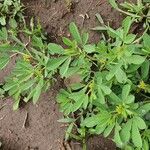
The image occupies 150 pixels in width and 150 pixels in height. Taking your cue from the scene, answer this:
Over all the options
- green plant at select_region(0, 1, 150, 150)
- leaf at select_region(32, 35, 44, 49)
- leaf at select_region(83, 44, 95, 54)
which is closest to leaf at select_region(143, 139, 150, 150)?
green plant at select_region(0, 1, 150, 150)

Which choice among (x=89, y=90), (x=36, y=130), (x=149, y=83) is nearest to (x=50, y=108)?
(x=36, y=130)

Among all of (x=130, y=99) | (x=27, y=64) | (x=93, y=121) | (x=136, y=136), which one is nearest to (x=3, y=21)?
(x=27, y=64)

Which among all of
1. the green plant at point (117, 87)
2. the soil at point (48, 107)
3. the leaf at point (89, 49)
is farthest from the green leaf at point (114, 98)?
the soil at point (48, 107)

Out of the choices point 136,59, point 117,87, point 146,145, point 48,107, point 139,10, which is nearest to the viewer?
point 136,59

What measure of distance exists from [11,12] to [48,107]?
68cm

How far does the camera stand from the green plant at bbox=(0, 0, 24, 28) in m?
2.54

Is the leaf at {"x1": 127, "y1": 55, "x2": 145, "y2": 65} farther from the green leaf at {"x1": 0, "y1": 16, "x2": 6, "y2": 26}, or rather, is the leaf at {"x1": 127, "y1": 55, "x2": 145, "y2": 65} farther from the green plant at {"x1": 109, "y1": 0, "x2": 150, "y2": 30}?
the green leaf at {"x1": 0, "y1": 16, "x2": 6, "y2": 26}

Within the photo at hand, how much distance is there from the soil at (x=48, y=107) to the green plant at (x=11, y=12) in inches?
2.2

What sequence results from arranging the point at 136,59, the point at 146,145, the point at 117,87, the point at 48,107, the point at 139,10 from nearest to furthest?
the point at 136,59, the point at 146,145, the point at 117,87, the point at 139,10, the point at 48,107

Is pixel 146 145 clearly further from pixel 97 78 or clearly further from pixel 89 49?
pixel 89 49

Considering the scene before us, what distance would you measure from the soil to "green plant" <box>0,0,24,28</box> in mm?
57

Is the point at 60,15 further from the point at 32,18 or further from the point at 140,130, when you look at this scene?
the point at 140,130

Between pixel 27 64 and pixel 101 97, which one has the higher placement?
pixel 27 64

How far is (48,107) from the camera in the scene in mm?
2498
